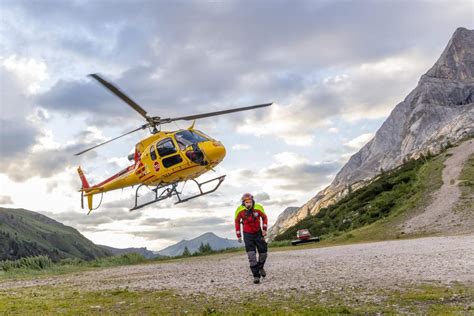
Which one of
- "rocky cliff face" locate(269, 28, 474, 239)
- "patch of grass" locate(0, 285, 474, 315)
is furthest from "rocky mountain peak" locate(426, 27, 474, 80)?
"patch of grass" locate(0, 285, 474, 315)

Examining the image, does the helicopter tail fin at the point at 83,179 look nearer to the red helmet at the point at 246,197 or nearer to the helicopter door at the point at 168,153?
the helicopter door at the point at 168,153

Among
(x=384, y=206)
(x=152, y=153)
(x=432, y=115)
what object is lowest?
(x=384, y=206)

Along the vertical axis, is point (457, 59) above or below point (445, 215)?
above

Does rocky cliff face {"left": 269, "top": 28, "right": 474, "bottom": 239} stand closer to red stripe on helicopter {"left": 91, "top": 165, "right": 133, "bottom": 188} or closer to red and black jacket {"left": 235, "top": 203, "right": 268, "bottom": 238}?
red stripe on helicopter {"left": 91, "top": 165, "right": 133, "bottom": 188}

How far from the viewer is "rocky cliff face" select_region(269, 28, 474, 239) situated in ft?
456

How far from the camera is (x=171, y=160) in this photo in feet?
74.5

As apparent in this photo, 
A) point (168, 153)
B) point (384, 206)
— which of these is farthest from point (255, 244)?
point (384, 206)

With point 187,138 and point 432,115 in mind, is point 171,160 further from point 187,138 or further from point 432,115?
point 432,115

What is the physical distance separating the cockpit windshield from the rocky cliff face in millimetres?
113702

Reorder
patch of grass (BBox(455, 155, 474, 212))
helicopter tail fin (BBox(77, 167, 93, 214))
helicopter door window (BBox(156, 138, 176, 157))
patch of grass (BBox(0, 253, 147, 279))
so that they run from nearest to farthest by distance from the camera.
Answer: patch of grass (BBox(0, 253, 147, 279)), helicopter door window (BBox(156, 138, 176, 157)), helicopter tail fin (BBox(77, 167, 93, 214)), patch of grass (BBox(455, 155, 474, 212))

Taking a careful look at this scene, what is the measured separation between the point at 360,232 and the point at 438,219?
20.0ft

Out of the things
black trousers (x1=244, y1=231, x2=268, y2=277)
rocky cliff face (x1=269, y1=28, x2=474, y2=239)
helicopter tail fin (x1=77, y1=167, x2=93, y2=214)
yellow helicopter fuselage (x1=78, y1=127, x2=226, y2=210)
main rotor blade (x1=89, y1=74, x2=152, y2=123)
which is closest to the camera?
black trousers (x1=244, y1=231, x2=268, y2=277)

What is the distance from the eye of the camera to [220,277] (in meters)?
14.0

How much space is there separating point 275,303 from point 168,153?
50.3ft
